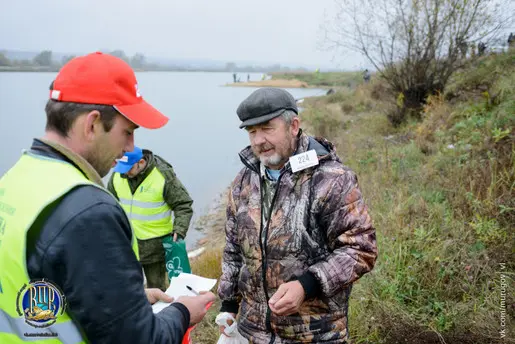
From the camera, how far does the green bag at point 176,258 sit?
3745 millimetres

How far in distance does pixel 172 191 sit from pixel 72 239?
2710mm

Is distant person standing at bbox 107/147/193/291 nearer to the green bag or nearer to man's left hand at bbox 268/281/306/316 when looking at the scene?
the green bag

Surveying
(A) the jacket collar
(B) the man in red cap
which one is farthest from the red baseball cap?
(A) the jacket collar

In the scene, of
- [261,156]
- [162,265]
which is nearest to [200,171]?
[162,265]

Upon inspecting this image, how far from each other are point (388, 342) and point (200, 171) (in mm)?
10622

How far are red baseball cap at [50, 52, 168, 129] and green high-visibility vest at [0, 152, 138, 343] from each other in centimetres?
26

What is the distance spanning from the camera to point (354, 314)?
10.7ft

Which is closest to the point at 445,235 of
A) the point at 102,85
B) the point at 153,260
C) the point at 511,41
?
the point at 153,260

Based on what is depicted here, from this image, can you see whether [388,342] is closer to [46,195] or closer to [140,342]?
[140,342]

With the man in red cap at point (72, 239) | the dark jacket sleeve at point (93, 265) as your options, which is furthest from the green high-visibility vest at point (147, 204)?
the dark jacket sleeve at point (93, 265)

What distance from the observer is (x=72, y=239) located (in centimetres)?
109

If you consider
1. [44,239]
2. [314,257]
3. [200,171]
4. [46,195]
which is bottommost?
[200,171]

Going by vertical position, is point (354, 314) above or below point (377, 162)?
below

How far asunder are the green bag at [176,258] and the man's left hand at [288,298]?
2.03m
